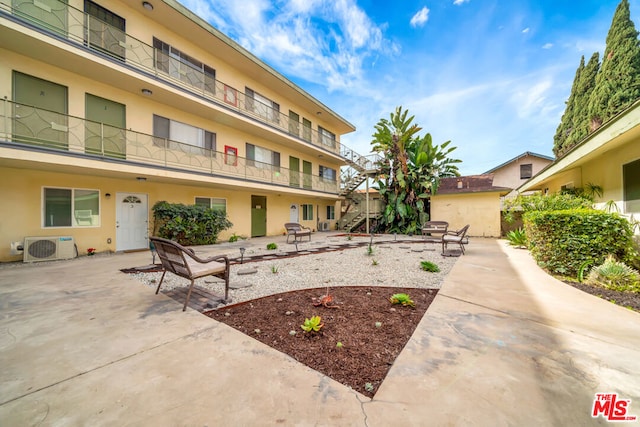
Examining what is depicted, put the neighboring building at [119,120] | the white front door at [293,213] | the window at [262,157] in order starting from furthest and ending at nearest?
the white front door at [293,213] → the window at [262,157] → the neighboring building at [119,120]

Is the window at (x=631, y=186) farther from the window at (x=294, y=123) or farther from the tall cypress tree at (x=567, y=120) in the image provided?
the tall cypress tree at (x=567, y=120)

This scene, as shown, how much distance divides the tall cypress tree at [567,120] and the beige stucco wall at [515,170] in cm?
247

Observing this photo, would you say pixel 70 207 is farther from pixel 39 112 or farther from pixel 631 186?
pixel 631 186

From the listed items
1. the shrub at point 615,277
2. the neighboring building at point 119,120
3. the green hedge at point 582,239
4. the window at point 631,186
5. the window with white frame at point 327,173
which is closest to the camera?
the shrub at point 615,277

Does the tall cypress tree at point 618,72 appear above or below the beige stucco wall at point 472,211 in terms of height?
above

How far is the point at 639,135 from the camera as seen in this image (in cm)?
554

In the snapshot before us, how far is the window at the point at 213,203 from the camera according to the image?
12977 mm

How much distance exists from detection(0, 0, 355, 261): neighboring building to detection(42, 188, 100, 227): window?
0.13ft

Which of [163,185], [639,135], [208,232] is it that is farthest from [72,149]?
[639,135]

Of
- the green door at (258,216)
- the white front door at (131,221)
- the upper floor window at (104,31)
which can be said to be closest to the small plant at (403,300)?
the white front door at (131,221)

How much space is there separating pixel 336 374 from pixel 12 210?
11.9 metres

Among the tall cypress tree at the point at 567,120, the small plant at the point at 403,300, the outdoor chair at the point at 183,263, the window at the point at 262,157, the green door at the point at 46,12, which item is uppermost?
the tall cypress tree at the point at 567,120

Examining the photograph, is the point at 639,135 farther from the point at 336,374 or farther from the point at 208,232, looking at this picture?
the point at 208,232

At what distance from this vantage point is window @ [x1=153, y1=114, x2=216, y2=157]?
10.7m
